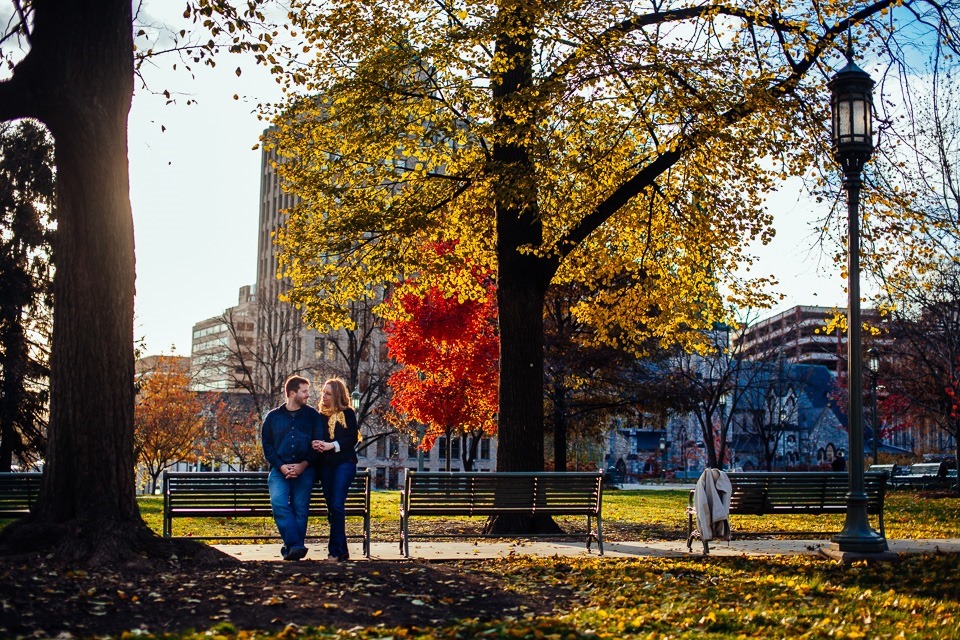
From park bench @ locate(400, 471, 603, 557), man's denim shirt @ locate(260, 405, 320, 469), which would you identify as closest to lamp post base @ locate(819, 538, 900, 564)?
park bench @ locate(400, 471, 603, 557)

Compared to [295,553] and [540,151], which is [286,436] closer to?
[295,553]

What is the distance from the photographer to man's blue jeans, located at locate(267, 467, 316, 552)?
10016 mm

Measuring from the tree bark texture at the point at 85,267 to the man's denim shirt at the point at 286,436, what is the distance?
1.32m

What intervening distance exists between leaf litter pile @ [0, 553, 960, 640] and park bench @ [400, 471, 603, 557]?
1795 mm

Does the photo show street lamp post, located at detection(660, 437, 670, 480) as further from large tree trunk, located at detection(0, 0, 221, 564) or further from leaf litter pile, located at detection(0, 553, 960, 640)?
large tree trunk, located at detection(0, 0, 221, 564)

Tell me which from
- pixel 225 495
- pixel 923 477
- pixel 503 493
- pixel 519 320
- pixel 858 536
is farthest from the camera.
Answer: pixel 923 477

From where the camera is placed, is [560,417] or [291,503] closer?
[291,503]

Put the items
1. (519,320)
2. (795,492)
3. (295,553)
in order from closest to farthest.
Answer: (295,553) < (795,492) < (519,320)

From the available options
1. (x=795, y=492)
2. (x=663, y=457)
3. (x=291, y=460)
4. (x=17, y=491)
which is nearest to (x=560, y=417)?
(x=795, y=492)

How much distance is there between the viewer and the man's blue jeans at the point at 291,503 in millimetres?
10016

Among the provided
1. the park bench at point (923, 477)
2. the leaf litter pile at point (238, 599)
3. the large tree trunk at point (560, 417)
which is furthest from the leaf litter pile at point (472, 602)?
the park bench at point (923, 477)

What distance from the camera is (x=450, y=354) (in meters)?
30.8

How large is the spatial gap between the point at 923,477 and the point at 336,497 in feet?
122

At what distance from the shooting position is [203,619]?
6.77m
